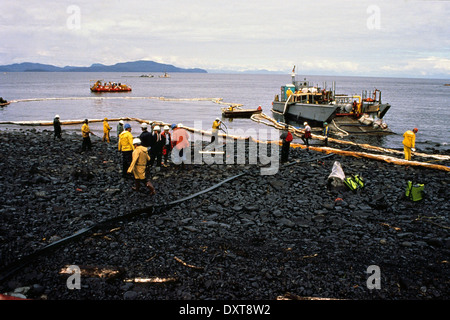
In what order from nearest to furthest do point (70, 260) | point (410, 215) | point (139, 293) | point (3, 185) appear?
point (139, 293) < point (70, 260) < point (410, 215) < point (3, 185)

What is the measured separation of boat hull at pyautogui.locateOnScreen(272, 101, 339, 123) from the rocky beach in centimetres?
2052

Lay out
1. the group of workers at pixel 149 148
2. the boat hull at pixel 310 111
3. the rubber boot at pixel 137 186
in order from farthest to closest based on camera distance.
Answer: the boat hull at pixel 310 111 → the rubber boot at pixel 137 186 → the group of workers at pixel 149 148

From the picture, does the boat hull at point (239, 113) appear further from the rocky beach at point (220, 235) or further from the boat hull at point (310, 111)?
the rocky beach at point (220, 235)

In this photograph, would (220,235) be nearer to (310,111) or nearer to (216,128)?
(216,128)

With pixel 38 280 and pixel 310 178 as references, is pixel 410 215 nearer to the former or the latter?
pixel 310 178

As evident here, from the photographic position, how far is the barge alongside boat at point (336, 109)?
112ft

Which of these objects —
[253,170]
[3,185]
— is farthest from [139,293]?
[253,170]

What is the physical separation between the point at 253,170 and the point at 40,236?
8.31m

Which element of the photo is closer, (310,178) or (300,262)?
(300,262)

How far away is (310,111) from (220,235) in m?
30.7

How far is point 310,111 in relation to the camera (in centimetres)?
3641

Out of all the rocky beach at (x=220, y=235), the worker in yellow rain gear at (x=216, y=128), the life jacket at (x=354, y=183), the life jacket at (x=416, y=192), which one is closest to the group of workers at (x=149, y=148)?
the rocky beach at (x=220, y=235)

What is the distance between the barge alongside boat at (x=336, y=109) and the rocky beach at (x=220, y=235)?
70.8 ft

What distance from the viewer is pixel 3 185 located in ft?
35.0
